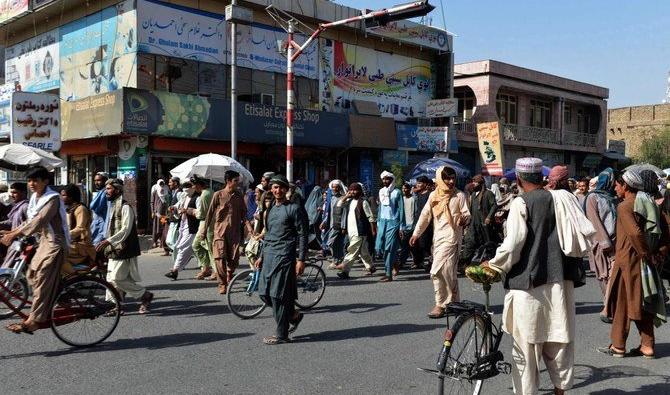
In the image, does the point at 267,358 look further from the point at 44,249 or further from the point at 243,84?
the point at 243,84

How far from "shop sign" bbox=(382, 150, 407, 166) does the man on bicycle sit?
64.3 ft

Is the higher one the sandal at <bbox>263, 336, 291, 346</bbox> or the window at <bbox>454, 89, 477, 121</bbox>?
the window at <bbox>454, 89, 477, 121</bbox>

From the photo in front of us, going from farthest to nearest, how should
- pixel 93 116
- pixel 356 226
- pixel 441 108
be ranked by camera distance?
pixel 441 108
pixel 93 116
pixel 356 226

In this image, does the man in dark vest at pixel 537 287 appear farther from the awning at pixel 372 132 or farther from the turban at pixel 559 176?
the awning at pixel 372 132

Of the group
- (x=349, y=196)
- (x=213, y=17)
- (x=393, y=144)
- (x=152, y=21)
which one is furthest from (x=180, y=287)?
(x=393, y=144)

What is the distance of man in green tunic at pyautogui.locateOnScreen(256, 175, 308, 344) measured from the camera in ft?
20.7

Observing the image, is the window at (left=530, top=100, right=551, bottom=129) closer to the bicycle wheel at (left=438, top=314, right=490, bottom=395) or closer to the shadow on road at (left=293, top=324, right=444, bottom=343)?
the shadow on road at (left=293, top=324, right=444, bottom=343)

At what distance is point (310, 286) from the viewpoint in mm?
8266

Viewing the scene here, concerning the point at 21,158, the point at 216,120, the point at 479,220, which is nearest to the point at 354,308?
the point at 479,220

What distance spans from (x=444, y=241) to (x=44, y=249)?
463 cm

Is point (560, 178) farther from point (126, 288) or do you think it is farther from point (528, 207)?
point (126, 288)

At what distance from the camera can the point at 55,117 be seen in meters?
14.5

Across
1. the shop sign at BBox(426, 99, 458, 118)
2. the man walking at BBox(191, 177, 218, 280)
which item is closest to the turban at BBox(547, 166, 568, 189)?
the man walking at BBox(191, 177, 218, 280)

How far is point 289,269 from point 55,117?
10.5m
